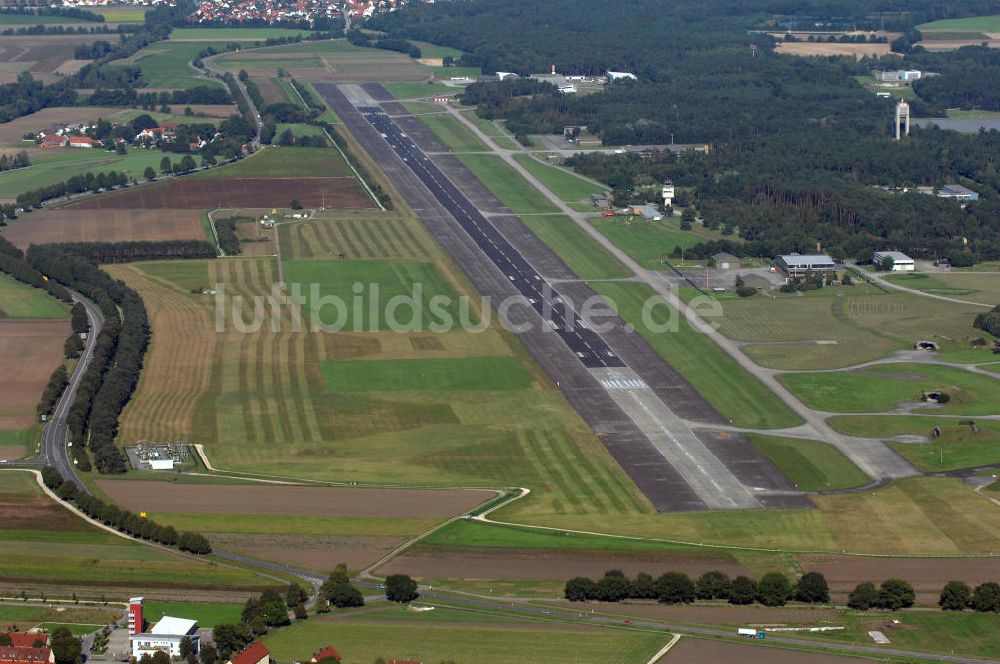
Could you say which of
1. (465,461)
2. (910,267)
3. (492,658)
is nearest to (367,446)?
(465,461)

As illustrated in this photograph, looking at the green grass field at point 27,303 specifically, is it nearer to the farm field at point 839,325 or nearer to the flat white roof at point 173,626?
the farm field at point 839,325

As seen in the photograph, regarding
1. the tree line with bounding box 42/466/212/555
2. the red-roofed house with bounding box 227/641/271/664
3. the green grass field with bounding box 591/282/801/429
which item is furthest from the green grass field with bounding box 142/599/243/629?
the green grass field with bounding box 591/282/801/429

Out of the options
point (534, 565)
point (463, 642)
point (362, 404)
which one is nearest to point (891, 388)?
point (362, 404)

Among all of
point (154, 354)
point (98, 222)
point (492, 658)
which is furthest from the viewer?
point (98, 222)

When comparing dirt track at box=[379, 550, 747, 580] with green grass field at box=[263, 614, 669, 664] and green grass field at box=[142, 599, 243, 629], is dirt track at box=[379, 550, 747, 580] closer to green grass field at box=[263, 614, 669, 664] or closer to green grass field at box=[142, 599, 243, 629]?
green grass field at box=[263, 614, 669, 664]

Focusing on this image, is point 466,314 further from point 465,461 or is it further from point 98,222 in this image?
point 98,222

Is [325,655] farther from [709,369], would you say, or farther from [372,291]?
[372,291]

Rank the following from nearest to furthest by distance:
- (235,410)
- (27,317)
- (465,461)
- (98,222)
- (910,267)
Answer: (465,461), (235,410), (27,317), (910,267), (98,222)
